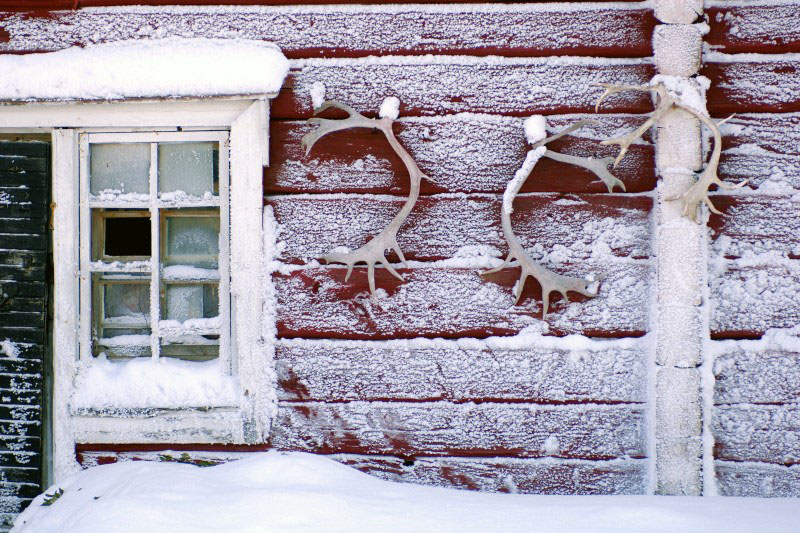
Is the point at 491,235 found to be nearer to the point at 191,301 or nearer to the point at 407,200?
the point at 407,200

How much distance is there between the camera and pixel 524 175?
6.78ft

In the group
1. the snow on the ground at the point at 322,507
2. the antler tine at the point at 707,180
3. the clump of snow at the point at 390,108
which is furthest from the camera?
the clump of snow at the point at 390,108

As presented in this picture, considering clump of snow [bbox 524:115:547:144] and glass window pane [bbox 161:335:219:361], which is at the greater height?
clump of snow [bbox 524:115:547:144]

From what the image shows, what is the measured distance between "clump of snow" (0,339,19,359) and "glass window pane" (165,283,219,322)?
1.84 ft

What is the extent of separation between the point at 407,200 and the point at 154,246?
97cm

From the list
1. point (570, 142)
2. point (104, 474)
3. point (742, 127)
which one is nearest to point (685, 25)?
point (742, 127)

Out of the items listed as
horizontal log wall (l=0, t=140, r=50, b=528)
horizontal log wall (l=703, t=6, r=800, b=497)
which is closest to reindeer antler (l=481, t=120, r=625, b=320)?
horizontal log wall (l=703, t=6, r=800, b=497)

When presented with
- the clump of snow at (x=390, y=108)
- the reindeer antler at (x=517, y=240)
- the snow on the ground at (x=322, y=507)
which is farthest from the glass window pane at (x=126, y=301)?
the reindeer antler at (x=517, y=240)

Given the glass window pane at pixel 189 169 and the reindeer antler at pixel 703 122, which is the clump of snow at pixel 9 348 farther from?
the reindeer antler at pixel 703 122

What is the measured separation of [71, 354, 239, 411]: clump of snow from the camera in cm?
217

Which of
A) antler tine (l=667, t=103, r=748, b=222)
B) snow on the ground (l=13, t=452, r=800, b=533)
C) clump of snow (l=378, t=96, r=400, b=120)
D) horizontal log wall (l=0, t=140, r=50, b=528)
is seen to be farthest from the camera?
horizontal log wall (l=0, t=140, r=50, b=528)

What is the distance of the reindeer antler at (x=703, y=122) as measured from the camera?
78.7 inches

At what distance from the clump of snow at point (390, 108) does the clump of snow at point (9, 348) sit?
5.29ft

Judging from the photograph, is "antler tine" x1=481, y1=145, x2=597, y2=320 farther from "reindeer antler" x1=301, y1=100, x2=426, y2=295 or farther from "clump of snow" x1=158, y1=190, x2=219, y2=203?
"clump of snow" x1=158, y1=190, x2=219, y2=203
